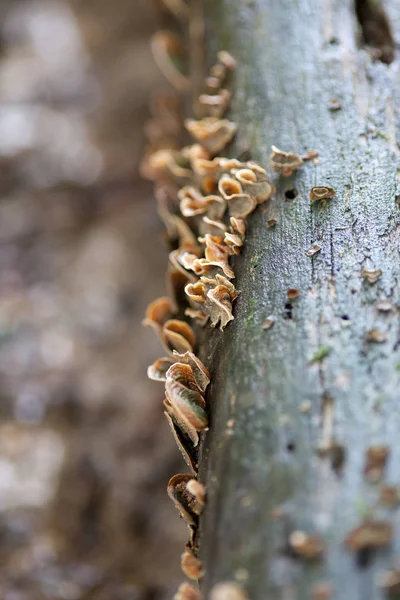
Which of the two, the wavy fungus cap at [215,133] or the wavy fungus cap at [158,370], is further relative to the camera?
the wavy fungus cap at [215,133]

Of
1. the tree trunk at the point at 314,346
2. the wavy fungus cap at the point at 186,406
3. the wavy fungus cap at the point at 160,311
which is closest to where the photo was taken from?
the tree trunk at the point at 314,346

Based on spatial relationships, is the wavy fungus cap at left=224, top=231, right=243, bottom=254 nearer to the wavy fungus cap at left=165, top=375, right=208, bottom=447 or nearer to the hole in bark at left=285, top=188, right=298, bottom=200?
the hole in bark at left=285, top=188, right=298, bottom=200

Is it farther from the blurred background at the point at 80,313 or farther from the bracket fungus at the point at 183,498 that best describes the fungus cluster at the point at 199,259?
the blurred background at the point at 80,313

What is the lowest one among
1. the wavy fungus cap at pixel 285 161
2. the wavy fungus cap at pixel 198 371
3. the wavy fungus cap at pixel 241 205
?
the wavy fungus cap at pixel 198 371

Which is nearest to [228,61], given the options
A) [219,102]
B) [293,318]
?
[219,102]

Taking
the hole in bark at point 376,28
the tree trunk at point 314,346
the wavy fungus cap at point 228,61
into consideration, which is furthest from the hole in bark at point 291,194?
the wavy fungus cap at point 228,61

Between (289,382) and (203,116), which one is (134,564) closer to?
(289,382)
